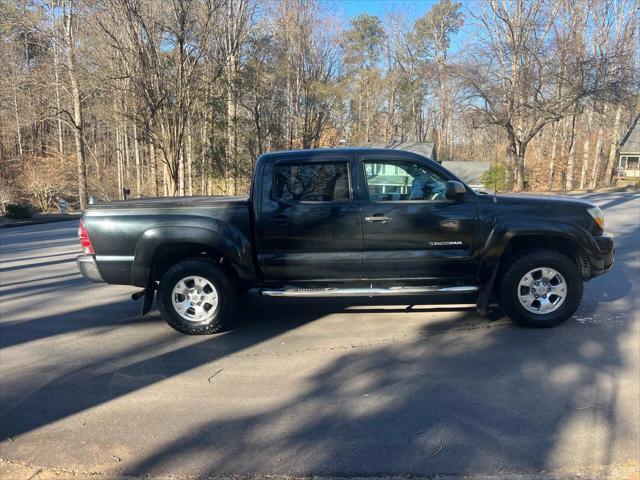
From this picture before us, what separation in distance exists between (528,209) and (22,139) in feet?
160

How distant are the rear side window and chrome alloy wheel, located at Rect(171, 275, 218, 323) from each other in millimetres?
1223

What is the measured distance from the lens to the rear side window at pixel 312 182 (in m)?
5.31

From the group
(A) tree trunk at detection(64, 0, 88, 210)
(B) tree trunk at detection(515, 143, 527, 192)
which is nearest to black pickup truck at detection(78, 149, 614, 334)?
(A) tree trunk at detection(64, 0, 88, 210)

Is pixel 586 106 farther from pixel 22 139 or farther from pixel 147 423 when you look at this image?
pixel 22 139

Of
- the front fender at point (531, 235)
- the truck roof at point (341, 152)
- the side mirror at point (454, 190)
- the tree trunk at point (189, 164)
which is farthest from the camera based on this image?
the tree trunk at point (189, 164)

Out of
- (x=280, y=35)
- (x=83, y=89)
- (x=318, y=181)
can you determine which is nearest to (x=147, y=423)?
(x=318, y=181)

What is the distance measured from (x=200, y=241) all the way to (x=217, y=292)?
57 cm

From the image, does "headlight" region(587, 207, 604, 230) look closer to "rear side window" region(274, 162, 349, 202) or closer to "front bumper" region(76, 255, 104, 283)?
"rear side window" region(274, 162, 349, 202)

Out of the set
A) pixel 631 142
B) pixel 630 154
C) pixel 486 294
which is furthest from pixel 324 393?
pixel 631 142

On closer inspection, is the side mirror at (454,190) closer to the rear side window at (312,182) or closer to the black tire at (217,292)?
the rear side window at (312,182)

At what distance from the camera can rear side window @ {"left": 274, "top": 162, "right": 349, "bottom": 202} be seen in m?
5.31

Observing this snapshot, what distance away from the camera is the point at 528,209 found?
5.16 meters

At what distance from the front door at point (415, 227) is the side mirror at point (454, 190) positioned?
140mm

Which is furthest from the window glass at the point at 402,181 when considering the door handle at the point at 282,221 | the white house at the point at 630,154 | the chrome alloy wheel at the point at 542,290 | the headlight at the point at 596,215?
the white house at the point at 630,154
